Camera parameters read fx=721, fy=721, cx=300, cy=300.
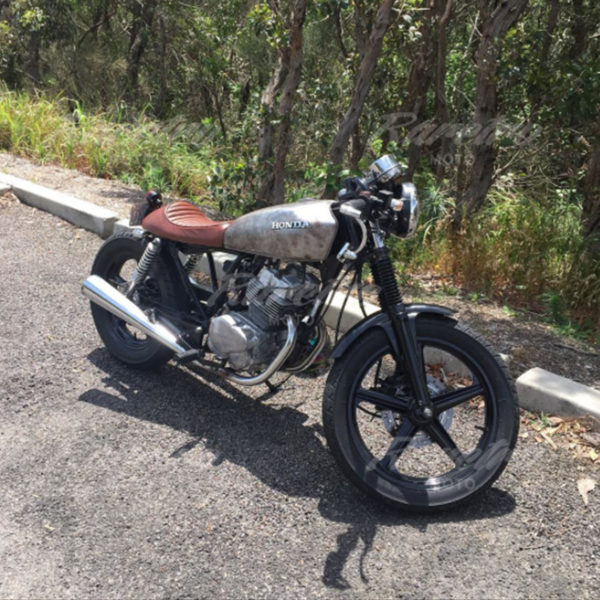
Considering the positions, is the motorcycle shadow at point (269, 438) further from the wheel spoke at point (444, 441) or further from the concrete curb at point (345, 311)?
the concrete curb at point (345, 311)

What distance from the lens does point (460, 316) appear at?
504 centimetres

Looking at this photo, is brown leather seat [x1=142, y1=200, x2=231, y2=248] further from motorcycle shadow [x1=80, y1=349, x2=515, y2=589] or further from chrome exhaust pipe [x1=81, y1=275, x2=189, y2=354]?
motorcycle shadow [x1=80, y1=349, x2=515, y2=589]

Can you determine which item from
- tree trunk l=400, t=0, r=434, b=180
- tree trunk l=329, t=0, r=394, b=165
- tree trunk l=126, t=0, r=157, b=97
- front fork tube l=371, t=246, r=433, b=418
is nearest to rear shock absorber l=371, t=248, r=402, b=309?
front fork tube l=371, t=246, r=433, b=418

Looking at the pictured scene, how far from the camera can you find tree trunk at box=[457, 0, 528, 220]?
609 cm

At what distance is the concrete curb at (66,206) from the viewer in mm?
6656

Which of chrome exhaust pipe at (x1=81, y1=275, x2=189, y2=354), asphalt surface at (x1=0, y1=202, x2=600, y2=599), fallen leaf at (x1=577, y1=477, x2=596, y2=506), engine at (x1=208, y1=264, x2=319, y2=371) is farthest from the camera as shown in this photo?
chrome exhaust pipe at (x1=81, y1=275, x2=189, y2=354)

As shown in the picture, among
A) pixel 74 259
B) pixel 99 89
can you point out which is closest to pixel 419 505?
pixel 74 259

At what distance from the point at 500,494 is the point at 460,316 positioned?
1820 mm

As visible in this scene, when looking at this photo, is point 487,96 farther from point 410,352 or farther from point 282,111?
point 410,352

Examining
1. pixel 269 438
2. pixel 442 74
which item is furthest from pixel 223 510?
pixel 442 74

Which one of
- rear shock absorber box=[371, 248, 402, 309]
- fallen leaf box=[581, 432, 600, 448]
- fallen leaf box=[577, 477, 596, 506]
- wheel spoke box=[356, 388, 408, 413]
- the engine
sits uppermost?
rear shock absorber box=[371, 248, 402, 309]

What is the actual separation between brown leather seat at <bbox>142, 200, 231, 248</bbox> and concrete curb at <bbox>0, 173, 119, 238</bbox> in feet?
8.35

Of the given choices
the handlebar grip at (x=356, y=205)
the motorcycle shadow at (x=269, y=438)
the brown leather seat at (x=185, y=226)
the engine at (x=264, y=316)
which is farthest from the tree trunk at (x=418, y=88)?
the handlebar grip at (x=356, y=205)

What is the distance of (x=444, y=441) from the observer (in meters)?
3.32
